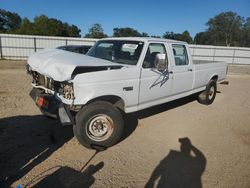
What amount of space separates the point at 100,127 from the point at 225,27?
286 ft

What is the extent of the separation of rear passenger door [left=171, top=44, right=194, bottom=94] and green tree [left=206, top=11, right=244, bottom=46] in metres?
77.1

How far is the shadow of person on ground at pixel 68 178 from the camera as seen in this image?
3.22 m

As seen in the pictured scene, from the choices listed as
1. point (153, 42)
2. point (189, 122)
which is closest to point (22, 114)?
point (153, 42)

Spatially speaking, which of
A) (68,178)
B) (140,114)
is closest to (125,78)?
(68,178)

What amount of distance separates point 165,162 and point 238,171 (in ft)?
3.88

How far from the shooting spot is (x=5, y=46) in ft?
74.4

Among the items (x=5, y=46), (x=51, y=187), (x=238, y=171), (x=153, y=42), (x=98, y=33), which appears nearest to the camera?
(x=51, y=187)

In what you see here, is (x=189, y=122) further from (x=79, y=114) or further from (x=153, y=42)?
(x=79, y=114)

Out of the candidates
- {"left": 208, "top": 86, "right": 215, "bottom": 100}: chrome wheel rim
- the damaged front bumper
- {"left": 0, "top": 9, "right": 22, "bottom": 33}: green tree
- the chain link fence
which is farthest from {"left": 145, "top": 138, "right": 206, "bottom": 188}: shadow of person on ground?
{"left": 0, "top": 9, "right": 22, "bottom": 33}: green tree

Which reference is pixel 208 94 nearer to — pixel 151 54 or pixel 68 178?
pixel 151 54

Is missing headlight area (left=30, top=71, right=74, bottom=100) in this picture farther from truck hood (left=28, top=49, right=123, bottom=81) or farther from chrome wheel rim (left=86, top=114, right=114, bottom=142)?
chrome wheel rim (left=86, top=114, right=114, bottom=142)

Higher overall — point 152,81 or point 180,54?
point 180,54

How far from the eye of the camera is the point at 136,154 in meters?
4.22

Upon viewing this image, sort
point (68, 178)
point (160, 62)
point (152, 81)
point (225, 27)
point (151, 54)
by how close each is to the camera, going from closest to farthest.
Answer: point (68, 178) < point (160, 62) < point (152, 81) < point (151, 54) < point (225, 27)
